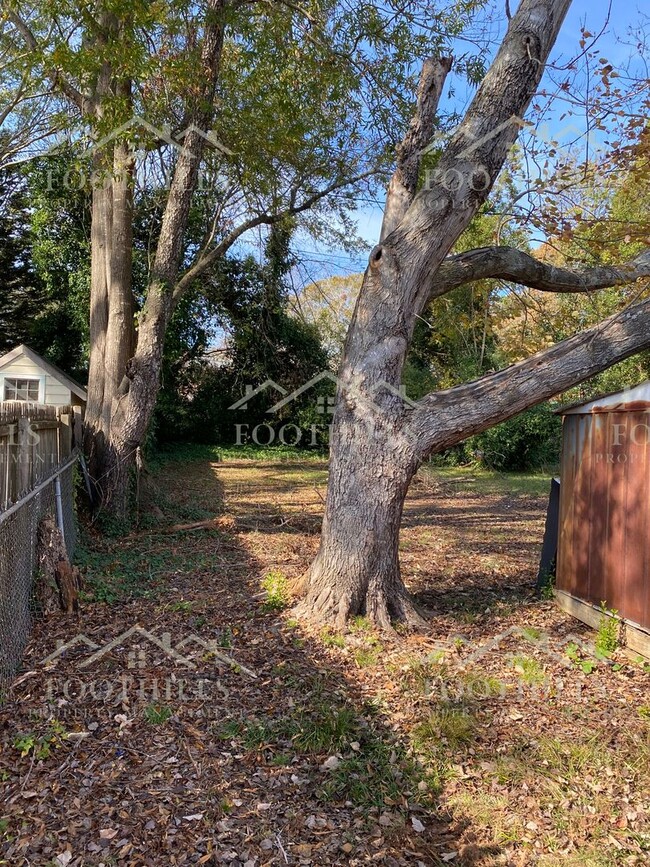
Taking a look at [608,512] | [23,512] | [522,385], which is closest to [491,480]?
[608,512]

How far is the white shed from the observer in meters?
13.0

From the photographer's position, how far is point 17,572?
425cm

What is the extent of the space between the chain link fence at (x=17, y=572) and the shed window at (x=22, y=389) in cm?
844

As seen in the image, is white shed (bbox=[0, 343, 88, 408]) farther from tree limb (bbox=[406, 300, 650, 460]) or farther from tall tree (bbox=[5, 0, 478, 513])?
tree limb (bbox=[406, 300, 650, 460])

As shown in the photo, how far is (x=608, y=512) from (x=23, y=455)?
4.64 m

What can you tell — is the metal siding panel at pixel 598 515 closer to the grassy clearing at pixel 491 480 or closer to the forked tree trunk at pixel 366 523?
the forked tree trunk at pixel 366 523

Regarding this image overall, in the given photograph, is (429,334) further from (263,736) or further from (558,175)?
(263,736)

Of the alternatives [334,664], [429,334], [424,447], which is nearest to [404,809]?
[334,664]

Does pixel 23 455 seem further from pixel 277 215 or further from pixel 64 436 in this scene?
pixel 277 215

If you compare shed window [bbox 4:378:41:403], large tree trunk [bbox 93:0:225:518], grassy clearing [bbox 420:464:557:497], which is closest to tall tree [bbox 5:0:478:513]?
large tree trunk [bbox 93:0:225:518]

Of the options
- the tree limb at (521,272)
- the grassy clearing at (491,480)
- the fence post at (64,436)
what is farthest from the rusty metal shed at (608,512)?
the grassy clearing at (491,480)

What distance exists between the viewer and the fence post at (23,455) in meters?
4.82

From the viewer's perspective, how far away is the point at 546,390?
5.10 meters

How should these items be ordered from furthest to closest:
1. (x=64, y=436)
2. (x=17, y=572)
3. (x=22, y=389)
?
(x=22, y=389) < (x=64, y=436) < (x=17, y=572)
